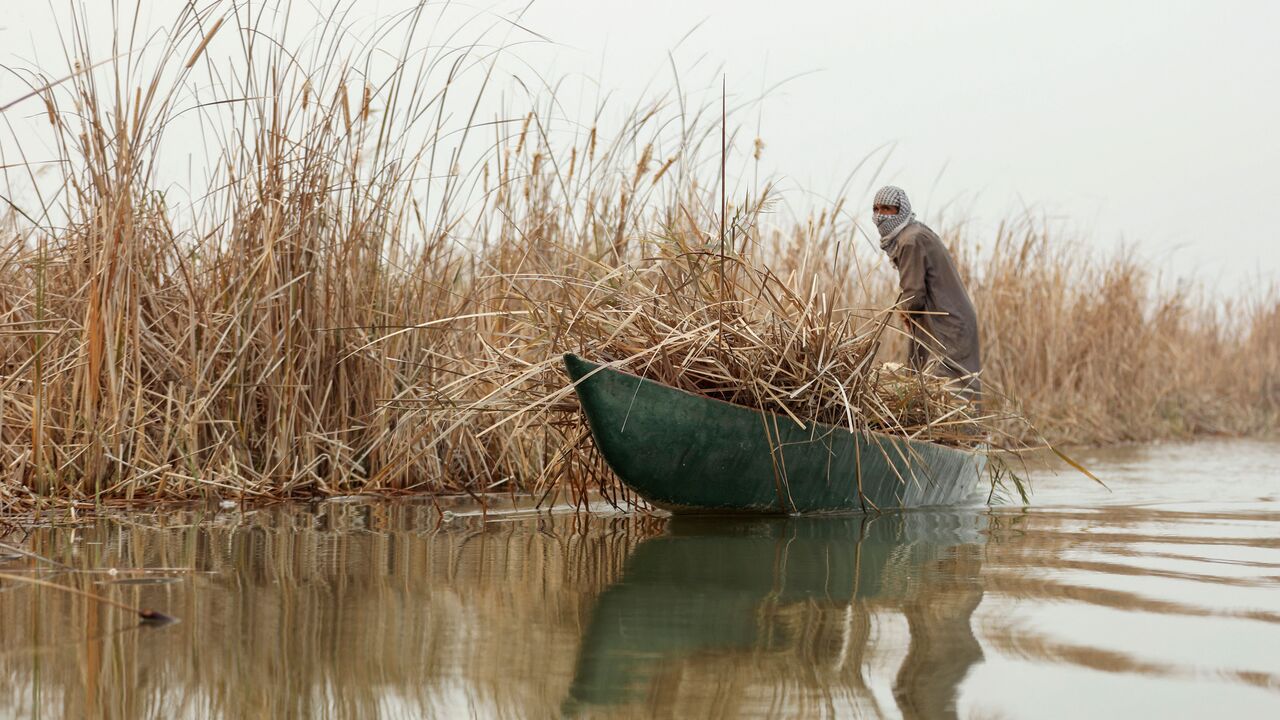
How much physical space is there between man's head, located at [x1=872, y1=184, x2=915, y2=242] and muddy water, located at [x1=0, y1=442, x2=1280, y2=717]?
2.43m

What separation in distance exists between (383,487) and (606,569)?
236 centimetres

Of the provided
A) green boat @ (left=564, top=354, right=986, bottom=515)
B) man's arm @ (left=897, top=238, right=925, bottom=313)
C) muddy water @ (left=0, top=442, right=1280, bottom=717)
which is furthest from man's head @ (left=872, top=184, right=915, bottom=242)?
muddy water @ (left=0, top=442, right=1280, bottom=717)

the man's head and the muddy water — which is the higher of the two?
the man's head

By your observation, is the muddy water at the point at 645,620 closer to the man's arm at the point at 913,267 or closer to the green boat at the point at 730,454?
the green boat at the point at 730,454

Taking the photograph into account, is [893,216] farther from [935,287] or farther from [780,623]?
[780,623]

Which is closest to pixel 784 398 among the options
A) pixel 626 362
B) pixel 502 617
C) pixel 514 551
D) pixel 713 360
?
pixel 713 360

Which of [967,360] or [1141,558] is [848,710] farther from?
[967,360]

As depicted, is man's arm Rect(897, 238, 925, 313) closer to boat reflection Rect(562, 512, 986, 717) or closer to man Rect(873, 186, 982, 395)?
man Rect(873, 186, 982, 395)

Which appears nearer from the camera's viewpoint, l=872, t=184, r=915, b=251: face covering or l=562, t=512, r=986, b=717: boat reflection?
l=562, t=512, r=986, b=717: boat reflection

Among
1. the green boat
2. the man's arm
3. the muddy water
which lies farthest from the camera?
the man's arm

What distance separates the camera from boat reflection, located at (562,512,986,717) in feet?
6.64

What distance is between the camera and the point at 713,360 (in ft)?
13.8

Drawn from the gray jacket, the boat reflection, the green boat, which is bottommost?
the boat reflection

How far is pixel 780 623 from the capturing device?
2.61 metres
